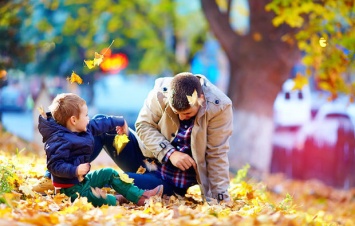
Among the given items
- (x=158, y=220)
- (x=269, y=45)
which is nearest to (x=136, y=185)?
(x=158, y=220)

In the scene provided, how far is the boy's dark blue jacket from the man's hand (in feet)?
2.51

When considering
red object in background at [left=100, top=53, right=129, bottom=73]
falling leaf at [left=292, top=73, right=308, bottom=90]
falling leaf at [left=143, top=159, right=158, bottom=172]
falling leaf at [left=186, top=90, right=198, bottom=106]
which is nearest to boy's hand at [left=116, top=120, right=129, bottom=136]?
falling leaf at [left=143, top=159, right=158, bottom=172]

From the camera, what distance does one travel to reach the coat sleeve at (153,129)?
21.2ft

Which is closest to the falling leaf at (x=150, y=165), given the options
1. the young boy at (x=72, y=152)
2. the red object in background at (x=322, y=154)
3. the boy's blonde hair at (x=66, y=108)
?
the young boy at (x=72, y=152)

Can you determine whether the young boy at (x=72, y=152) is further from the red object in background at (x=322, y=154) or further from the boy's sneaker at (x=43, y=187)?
the red object in background at (x=322, y=154)

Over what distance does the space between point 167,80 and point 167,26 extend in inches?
739

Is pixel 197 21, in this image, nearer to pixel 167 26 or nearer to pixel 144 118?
pixel 167 26

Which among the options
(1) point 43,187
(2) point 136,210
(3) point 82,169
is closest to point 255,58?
(1) point 43,187

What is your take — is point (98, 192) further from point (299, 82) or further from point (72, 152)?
point (299, 82)

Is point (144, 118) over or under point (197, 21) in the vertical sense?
under

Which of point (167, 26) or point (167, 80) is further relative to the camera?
point (167, 26)

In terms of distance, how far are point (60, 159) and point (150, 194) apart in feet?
3.01

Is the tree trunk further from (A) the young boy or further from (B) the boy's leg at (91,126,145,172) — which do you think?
(A) the young boy

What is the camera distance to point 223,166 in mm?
6492
